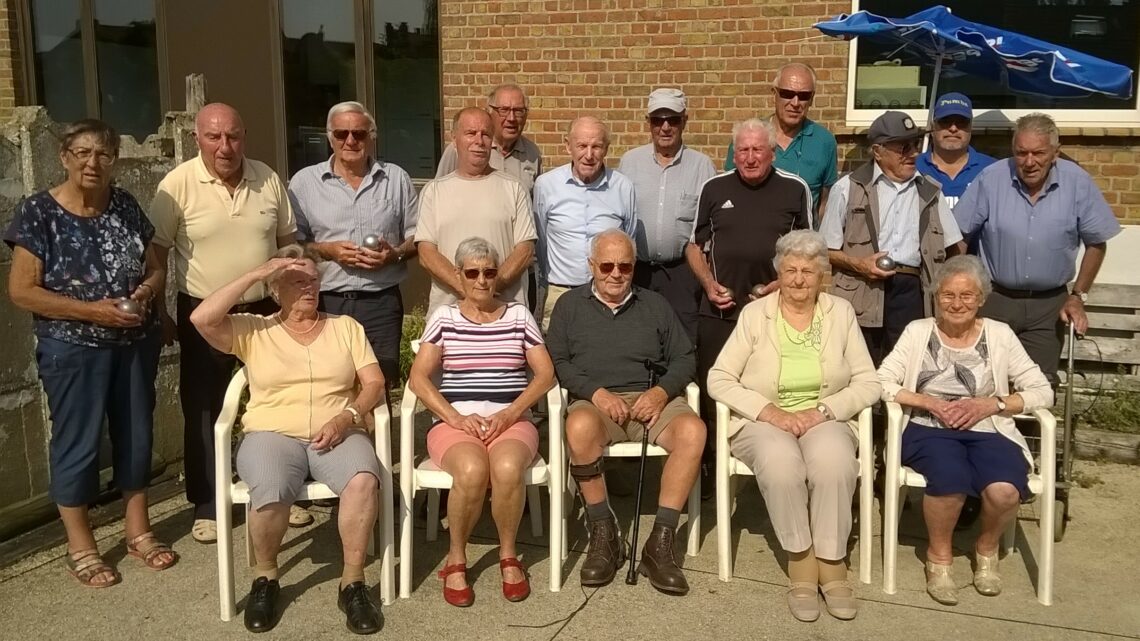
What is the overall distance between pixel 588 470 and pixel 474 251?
96cm

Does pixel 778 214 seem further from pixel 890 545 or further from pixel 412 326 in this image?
pixel 412 326

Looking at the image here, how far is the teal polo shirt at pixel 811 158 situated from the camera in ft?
15.7

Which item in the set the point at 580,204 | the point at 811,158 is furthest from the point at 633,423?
the point at 811,158

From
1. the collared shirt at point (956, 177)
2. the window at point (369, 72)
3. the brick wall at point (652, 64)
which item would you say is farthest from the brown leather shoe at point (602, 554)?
the window at point (369, 72)

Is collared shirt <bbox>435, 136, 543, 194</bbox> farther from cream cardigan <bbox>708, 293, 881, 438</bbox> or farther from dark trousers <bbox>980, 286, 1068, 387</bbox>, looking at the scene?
dark trousers <bbox>980, 286, 1068, 387</bbox>

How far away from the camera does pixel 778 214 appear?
432 centimetres

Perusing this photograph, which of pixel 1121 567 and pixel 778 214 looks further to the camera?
pixel 778 214

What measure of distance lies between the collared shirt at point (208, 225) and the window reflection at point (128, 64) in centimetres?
582

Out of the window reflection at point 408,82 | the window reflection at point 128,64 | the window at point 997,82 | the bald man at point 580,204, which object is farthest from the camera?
the window reflection at point 128,64

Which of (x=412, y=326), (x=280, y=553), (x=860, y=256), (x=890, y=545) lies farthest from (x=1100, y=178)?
(x=280, y=553)

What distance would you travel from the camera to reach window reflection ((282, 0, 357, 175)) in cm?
806

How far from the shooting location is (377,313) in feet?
14.2

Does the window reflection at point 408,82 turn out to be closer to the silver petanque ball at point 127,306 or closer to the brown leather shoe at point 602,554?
the silver petanque ball at point 127,306

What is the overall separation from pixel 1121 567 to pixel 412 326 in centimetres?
445
